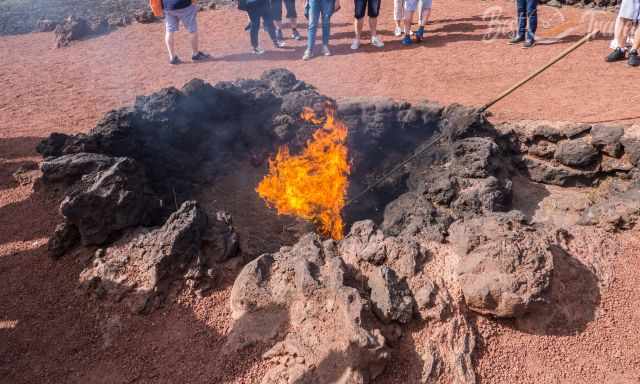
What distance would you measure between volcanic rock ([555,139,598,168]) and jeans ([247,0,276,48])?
7655 mm

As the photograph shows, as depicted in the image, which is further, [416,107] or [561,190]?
[416,107]

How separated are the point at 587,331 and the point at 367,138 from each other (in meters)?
3.93

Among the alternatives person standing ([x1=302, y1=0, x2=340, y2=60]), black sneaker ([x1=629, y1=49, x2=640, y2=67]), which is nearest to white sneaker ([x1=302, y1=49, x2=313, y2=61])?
person standing ([x1=302, y1=0, x2=340, y2=60])

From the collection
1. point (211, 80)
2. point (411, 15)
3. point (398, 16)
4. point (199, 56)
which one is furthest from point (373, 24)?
point (199, 56)

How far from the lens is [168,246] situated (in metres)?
3.93

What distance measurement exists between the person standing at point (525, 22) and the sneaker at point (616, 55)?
1.93 m

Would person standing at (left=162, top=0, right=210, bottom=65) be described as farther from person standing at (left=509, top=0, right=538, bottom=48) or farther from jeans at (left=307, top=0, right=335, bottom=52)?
person standing at (left=509, top=0, right=538, bottom=48)

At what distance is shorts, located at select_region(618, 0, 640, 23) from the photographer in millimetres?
8797

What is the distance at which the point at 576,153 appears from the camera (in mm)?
6156

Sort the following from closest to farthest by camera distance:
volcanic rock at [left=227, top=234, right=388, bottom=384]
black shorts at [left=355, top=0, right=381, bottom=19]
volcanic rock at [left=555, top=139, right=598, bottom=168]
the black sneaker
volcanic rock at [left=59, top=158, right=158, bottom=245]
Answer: volcanic rock at [left=227, top=234, right=388, bottom=384]
volcanic rock at [left=59, top=158, right=158, bottom=245]
volcanic rock at [left=555, top=139, right=598, bottom=168]
the black sneaker
black shorts at [left=355, top=0, right=381, bottom=19]

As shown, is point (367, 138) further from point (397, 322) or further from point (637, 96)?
point (637, 96)

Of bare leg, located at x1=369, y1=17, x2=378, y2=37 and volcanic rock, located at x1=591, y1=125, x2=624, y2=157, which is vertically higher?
bare leg, located at x1=369, y1=17, x2=378, y2=37

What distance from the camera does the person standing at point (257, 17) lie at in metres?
10.4


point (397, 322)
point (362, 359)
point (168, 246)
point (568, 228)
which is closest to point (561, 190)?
point (568, 228)
